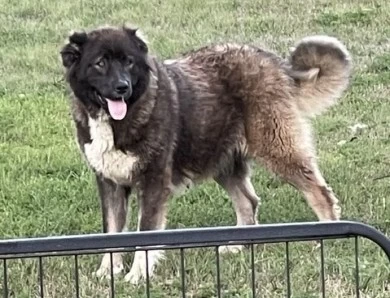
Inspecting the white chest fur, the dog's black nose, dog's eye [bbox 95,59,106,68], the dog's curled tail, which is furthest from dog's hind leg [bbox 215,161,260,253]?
dog's eye [bbox 95,59,106,68]

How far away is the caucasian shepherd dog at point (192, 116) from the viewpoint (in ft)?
20.1

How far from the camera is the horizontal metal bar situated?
122 inches

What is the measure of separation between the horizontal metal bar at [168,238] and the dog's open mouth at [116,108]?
301cm

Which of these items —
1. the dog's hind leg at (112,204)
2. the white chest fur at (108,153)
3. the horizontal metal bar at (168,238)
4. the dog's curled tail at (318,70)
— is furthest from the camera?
the dog's curled tail at (318,70)

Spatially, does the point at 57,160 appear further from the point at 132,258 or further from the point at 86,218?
the point at 132,258

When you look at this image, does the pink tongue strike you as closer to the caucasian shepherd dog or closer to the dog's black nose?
the caucasian shepherd dog

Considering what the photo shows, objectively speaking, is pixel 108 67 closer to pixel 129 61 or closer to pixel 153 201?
pixel 129 61

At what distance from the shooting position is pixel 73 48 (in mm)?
6160

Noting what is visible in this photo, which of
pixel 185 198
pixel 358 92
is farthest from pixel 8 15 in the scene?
pixel 185 198

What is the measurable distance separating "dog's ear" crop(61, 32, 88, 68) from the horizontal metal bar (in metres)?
3.12

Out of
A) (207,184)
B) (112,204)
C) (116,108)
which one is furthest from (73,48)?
(207,184)

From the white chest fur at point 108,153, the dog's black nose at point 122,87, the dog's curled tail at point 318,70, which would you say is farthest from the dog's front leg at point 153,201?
the dog's curled tail at point 318,70

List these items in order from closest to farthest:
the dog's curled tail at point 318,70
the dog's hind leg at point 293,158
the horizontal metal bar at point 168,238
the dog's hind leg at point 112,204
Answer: the horizontal metal bar at point 168,238
the dog's hind leg at point 112,204
the dog's hind leg at point 293,158
the dog's curled tail at point 318,70

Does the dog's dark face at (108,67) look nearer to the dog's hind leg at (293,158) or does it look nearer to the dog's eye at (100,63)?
the dog's eye at (100,63)
